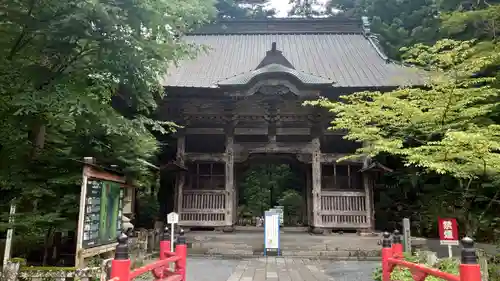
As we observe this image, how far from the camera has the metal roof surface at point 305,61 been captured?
13.5 meters

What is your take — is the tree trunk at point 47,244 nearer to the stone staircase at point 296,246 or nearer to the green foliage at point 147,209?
the stone staircase at point 296,246

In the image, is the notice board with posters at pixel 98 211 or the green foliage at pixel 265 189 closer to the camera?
the notice board with posters at pixel 98 211

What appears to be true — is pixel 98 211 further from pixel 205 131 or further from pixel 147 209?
pixel 147 209

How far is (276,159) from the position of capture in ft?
49.5

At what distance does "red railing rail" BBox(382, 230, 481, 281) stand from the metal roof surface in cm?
708

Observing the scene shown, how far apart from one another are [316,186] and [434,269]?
851 centimetres

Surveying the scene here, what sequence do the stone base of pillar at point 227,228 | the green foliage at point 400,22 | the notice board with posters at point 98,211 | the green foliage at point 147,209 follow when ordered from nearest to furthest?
the notice board with posters at point 98,211 < the stone base of pillar at point 227,228 < the green foliage at point 147,209 < the green foliage at point 400,22

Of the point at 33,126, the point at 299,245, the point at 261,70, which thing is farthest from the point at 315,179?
the point at 33,126

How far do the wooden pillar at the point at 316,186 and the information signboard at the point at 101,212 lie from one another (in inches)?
284

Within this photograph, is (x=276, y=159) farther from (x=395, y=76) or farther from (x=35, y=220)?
(x=35, y=220)

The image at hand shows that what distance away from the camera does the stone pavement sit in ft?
23.9

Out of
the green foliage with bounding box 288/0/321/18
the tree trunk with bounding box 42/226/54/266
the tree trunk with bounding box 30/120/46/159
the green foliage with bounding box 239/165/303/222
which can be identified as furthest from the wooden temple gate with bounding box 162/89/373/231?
the green foliage with bounding box 288/0/321/18

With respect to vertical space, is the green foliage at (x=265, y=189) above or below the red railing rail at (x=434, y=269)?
above

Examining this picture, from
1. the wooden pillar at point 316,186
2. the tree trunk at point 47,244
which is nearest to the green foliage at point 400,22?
the wooden pillar at point 316,186
